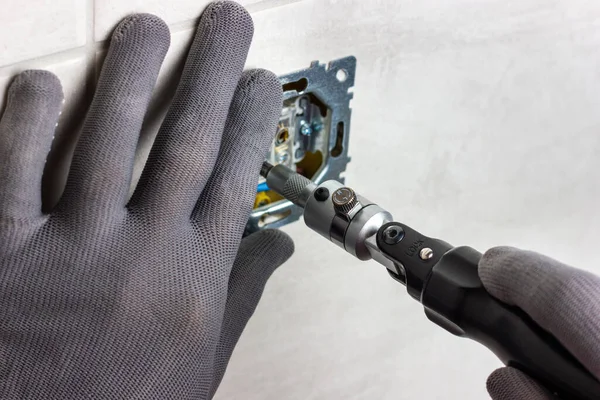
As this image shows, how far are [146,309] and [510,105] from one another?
0.56 meters

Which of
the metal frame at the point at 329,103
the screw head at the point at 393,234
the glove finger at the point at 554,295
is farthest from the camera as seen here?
the metal frame at the point at 329,103

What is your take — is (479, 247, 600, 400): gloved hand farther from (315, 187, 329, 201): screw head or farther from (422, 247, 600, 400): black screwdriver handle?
(315, 187, 329, 201): screw head

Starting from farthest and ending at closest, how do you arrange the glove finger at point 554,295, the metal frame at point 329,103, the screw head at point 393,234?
the metal frame at point 329,103 < the screw head at point 393,234 < the glove finger at point 554,295

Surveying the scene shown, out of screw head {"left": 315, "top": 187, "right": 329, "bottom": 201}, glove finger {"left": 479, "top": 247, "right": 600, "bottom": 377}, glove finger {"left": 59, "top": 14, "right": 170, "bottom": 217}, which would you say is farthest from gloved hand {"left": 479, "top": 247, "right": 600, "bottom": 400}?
glove finger {"left": 59, "top": 14, "right": 170, "bottom": 217}

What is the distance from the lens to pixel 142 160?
724 mm

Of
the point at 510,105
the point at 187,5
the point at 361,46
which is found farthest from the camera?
the point at 510,105

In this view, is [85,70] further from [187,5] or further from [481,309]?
[481,309]

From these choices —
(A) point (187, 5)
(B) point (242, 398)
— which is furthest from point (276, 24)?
(B) point (242, 398)

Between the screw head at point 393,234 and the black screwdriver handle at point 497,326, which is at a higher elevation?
the screw head at point 393,234

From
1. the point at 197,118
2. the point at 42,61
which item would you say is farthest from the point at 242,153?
the point at 42,61

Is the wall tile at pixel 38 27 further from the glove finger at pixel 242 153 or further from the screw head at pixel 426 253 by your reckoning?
the screw head at pixel 426 253

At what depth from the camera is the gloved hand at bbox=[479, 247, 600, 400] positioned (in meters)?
0.52

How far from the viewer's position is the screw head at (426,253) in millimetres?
604

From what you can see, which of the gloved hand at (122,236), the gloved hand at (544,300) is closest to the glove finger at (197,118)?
the gloved hand at (122,236)
